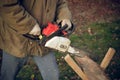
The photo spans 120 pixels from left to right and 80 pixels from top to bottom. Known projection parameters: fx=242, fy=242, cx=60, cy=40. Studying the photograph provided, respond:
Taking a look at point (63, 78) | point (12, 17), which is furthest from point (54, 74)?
point (63, 78)

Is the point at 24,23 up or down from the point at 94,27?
up

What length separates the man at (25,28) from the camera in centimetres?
257

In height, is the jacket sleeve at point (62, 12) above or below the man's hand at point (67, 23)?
above

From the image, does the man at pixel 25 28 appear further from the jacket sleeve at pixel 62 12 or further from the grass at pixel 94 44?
the grass at pixel 94 44

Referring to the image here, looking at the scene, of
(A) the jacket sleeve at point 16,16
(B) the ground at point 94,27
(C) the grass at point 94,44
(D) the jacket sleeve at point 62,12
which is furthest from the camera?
(B) the ground at point 94,27

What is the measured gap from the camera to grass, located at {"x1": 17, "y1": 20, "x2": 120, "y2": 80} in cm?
458

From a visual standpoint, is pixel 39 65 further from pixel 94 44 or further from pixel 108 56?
pixel 94 44

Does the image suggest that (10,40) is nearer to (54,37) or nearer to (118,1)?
(54,37)

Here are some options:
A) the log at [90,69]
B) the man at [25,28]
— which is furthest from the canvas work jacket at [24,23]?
the log at [90,69]

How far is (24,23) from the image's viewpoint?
2.62m

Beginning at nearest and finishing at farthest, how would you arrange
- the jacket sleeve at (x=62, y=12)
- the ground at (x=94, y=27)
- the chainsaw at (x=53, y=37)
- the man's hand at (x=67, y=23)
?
the chainsaw at (x=53, y=37) < the man's hand at (x=67, y=23) < the jacket sleeve at (x=62, y=12) < the ground at (x=94, y=27)

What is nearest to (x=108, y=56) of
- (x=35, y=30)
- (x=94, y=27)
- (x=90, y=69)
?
(x=90, y=69)

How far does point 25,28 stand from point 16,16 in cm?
→ 19

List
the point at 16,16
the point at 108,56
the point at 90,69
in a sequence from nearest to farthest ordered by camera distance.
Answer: the point at 16,16, the point at 90,69, the point at 108,56
